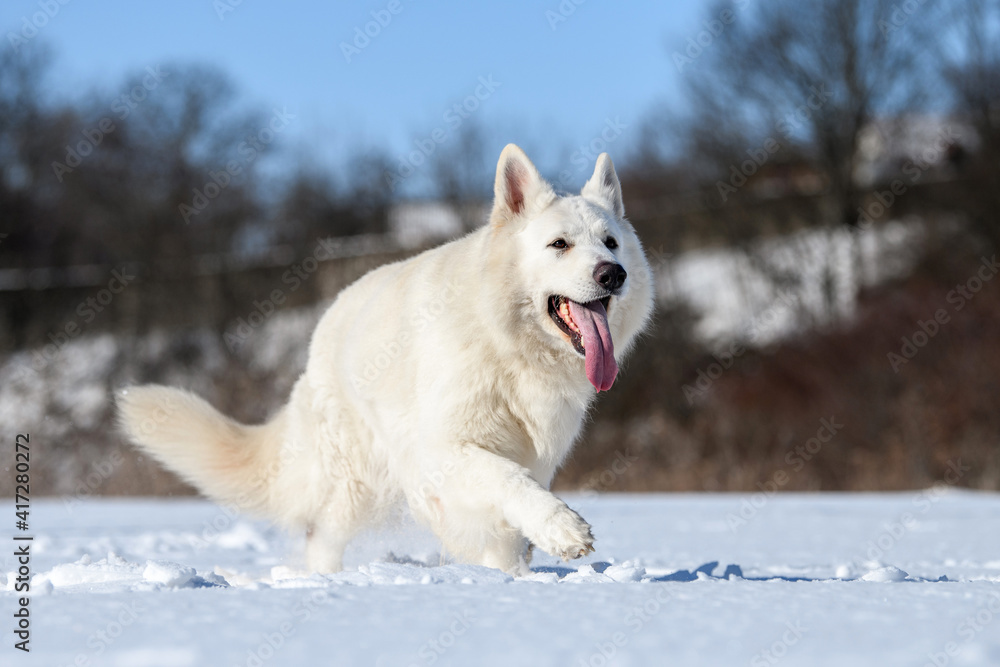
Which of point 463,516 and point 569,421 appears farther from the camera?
point 569,421

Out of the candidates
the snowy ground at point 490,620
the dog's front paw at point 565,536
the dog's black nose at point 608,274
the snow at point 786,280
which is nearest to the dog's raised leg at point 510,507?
the dog's front paw at point 565,536

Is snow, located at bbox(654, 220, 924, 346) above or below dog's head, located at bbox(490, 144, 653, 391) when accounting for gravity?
above

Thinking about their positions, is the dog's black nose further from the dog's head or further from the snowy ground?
the snowy ground

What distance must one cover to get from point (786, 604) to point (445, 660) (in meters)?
0.94

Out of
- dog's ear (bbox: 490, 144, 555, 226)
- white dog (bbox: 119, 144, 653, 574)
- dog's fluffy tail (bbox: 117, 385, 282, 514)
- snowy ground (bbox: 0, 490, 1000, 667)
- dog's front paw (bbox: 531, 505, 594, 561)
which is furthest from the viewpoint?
dog's fluffy tail (bbox: 117, 385, 282, 514)

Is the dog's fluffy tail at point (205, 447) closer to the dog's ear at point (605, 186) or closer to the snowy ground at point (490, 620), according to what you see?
the snowy ground at point (490, 620)

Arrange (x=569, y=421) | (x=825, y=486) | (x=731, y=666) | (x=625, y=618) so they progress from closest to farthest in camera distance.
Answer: (x=731, y=666) → (x=625, y=618) → (x=569, y=421) → (x=825, y=486)

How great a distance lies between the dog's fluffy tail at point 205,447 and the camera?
494 centimetres

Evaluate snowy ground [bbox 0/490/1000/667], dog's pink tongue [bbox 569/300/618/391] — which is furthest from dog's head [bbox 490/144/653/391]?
snowy ground [bbox 0/490/1000/667]

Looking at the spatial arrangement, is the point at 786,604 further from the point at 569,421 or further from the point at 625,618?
the point at 569,421

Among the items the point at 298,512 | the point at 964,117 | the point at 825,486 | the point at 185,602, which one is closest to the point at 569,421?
the point at 298,512

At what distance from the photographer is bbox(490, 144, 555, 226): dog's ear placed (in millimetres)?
4195

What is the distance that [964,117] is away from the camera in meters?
20.3

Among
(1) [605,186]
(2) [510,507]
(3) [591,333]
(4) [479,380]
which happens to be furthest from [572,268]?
(2) [510,507]
